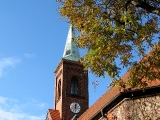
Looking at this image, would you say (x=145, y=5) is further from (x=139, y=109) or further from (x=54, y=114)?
(x=54, y=114)

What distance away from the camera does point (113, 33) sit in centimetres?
942

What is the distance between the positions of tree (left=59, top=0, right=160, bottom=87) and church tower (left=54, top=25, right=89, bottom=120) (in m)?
20.6

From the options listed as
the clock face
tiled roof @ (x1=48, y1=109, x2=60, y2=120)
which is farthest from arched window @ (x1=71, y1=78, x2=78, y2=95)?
tiled roof @ (x1=48, y1=109, x2=60, y2=120)

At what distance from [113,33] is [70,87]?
78.2 feet

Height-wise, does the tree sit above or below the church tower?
below

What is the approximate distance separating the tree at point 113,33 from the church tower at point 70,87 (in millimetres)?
20611

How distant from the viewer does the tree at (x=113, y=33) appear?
30.8 ft

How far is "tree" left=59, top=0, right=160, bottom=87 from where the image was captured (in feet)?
30.8

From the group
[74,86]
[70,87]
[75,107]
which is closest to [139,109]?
[75,107]

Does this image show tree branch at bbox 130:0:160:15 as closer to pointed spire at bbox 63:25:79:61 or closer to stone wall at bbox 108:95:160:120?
stone wall at bbox 108:95:160:120

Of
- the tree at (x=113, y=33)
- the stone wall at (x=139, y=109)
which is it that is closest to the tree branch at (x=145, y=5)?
the tree at (x=113, y=33)

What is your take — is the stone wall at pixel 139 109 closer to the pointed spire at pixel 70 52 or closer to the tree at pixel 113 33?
the tree at pixel 113 33

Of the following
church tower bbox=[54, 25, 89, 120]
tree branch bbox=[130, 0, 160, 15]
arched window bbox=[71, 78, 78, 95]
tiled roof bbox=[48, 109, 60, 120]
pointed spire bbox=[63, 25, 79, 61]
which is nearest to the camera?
tree branch bbox=[130, 0, 160, 15]

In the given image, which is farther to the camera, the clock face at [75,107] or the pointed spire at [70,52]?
the pointed spire at [70,52]
